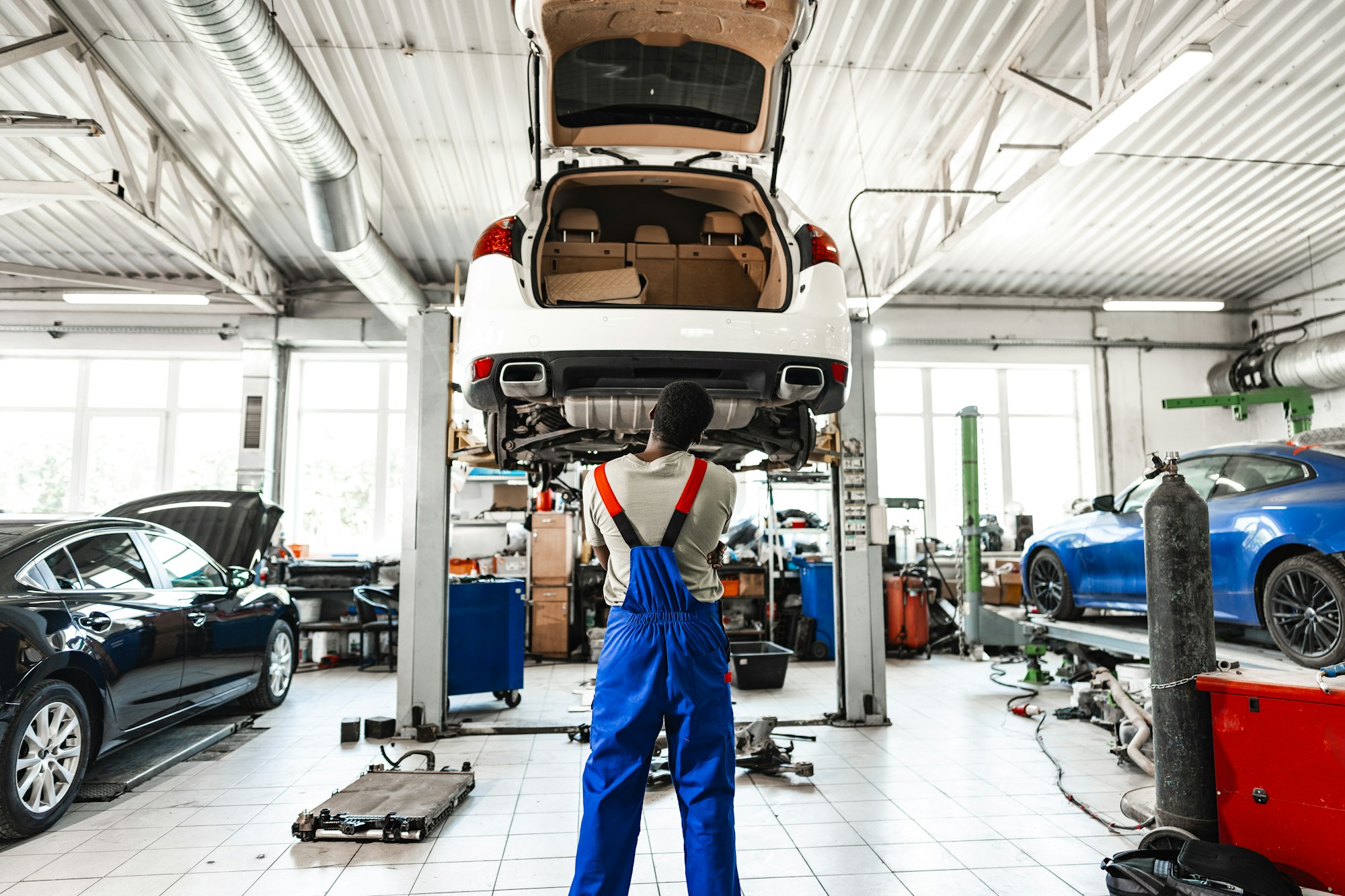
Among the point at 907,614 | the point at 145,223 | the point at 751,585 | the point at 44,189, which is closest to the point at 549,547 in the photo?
the point at 751,585

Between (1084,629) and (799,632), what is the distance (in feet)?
11.0

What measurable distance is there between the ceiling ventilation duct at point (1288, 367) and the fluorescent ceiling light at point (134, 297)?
13331 millimetres

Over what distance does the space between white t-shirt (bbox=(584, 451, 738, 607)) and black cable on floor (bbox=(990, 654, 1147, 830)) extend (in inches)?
87.4

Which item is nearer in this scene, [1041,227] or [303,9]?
[303,9]

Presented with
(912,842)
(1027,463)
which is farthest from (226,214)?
(1027,463)

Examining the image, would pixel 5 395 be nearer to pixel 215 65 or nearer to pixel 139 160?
pixel 139 160

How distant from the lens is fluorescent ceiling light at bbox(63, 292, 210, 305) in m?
8.91

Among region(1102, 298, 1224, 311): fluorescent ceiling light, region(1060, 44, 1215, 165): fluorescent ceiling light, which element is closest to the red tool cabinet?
region(1060, 44, 1215, 165): fluorescent ceiling light

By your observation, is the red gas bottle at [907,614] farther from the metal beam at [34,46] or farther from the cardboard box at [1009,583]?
the metal beam at [34,46]

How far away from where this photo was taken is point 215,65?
478 cm

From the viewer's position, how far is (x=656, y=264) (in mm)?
3723

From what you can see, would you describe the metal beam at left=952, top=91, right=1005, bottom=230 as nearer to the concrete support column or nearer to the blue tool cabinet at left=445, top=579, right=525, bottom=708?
the blue tool cabinet at left=445, top=579, right=525, bottom=708

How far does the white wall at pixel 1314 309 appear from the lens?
1023 cm

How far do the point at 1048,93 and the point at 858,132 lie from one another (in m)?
1.94
